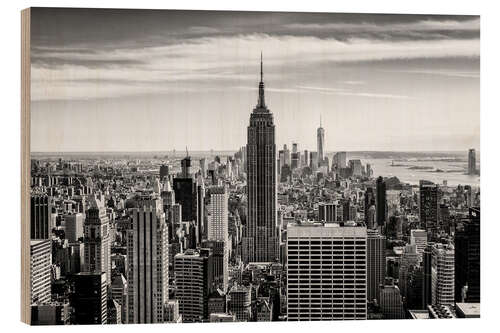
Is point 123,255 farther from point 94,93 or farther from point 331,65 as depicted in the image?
point 331,65

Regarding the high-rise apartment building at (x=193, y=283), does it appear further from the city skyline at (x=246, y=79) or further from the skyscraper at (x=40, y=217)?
the skyscraper at (x=40, y=217)

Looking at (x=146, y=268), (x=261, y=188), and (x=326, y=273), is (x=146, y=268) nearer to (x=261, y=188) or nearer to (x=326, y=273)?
(x=261, y=188)

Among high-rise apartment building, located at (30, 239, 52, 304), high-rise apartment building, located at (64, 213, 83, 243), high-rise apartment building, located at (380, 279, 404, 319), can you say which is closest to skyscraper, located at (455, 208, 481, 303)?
high-rise apartment building, located at (380, 279, 404, 319)

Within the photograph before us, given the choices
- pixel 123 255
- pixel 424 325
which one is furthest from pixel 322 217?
pixel 123 255

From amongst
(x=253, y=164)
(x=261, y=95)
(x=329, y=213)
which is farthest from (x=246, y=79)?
(x=329, y=213)
